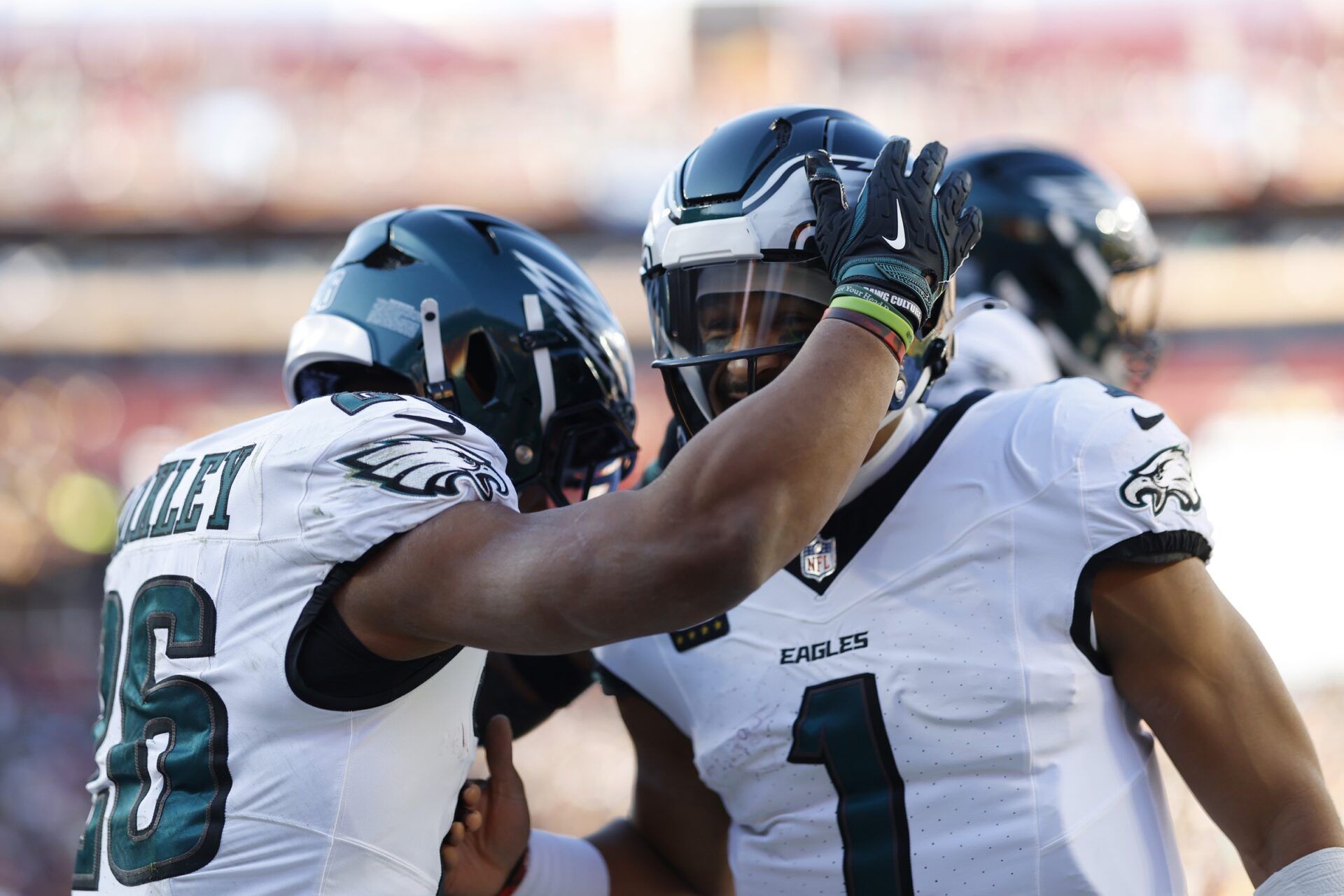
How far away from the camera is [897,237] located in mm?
1895

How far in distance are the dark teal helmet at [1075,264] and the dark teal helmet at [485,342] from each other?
1.47 m

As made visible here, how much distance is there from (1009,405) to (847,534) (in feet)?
1.16

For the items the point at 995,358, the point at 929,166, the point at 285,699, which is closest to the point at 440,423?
the point at 285,699

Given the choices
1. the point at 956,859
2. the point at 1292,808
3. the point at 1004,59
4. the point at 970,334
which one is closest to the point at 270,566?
the point at 956,859

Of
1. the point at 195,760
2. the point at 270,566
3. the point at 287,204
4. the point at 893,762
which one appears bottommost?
the point at 287,204

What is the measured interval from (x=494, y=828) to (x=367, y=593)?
0.78 metres

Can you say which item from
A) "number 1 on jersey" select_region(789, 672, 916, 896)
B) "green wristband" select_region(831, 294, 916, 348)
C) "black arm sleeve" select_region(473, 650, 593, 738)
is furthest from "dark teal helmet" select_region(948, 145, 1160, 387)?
"green wristband" select_region(831, 294, 916, 348)

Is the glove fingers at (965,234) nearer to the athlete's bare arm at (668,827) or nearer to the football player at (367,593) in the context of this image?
the football player at (367,593)

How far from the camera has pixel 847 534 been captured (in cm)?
230

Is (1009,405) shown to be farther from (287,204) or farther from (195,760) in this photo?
(287,204)

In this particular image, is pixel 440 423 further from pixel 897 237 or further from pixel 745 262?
pixel 897 237

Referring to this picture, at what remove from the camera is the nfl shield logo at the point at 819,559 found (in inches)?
90.4

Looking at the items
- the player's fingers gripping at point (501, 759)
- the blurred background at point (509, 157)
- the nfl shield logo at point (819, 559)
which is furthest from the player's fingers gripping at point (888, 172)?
the blurred background at point (509, 157)

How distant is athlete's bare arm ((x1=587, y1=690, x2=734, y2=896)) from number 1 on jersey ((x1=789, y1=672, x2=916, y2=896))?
472mm
